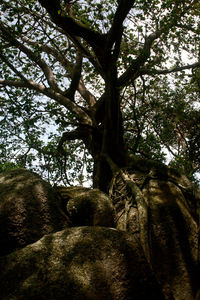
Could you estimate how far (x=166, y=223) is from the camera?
3.85 metres

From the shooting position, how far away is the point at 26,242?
2.91 metres

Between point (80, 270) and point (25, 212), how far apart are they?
1192 millimetres

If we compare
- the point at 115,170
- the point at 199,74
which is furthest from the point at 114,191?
the point at 199,74

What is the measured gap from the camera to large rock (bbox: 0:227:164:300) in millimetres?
2031

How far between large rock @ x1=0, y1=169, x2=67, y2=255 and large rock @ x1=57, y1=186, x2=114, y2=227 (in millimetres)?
279

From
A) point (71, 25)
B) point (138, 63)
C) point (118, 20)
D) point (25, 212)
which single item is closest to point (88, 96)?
point (138, 63)

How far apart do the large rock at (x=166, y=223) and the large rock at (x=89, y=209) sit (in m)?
0.44

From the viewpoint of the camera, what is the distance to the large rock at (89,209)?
360 centimetres

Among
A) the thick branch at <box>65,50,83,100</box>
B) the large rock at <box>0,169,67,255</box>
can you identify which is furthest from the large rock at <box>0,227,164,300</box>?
the thick branch at <box>65,50,83,100</box>

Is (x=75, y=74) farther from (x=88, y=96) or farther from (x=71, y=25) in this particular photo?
(x=71, y=25)

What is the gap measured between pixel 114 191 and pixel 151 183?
2.57 feet

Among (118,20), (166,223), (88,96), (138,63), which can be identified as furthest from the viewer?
(88,96)

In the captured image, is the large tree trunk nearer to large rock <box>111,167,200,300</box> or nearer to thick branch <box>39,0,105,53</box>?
thick branch <box>39,0,105,53</box>

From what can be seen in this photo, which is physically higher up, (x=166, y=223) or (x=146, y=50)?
(x=146, y=50)
